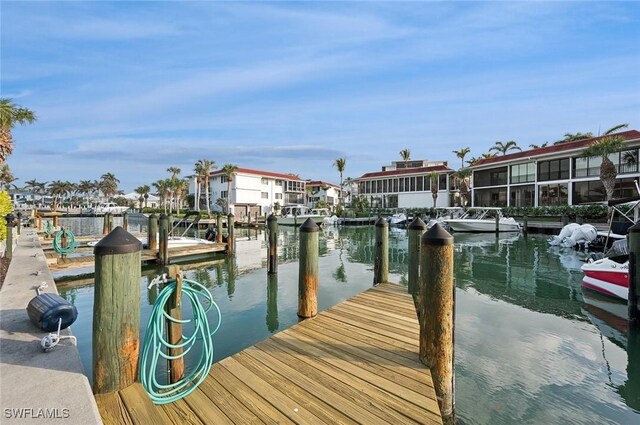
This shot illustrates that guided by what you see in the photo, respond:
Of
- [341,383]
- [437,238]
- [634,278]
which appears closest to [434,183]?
[634,278]

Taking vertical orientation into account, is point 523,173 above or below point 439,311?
above

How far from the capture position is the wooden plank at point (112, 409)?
102 inches

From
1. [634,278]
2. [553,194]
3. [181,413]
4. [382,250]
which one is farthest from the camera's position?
[553,194]

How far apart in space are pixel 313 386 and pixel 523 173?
148 ft

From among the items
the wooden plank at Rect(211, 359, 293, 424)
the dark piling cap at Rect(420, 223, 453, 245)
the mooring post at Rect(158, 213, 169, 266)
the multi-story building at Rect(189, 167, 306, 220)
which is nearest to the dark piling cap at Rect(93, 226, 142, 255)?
the wooden plank at Rect(211, 359, 293, 424)

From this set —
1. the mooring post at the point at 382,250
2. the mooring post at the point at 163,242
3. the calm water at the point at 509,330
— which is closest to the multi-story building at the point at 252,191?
the mooring post at the point at 163,242

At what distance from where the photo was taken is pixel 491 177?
45.1m

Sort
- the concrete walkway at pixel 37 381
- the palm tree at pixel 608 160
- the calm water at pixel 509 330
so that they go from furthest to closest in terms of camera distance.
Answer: the palm tree at pixel 608 160 → the calm water at pixel 509 330 → the concrete walkway at pixel 37 381

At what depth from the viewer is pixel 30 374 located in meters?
2.97

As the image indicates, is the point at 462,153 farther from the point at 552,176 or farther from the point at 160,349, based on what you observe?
the point at 160,349

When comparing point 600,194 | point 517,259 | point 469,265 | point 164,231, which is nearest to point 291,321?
point 164,231

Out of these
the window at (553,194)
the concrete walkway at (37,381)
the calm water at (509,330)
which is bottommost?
the calm water at (509,330)

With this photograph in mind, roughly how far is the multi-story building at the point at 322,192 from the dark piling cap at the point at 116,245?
64.4 metres

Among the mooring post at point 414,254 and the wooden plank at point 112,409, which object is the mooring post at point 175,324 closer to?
the wooden plank at point 112,409
